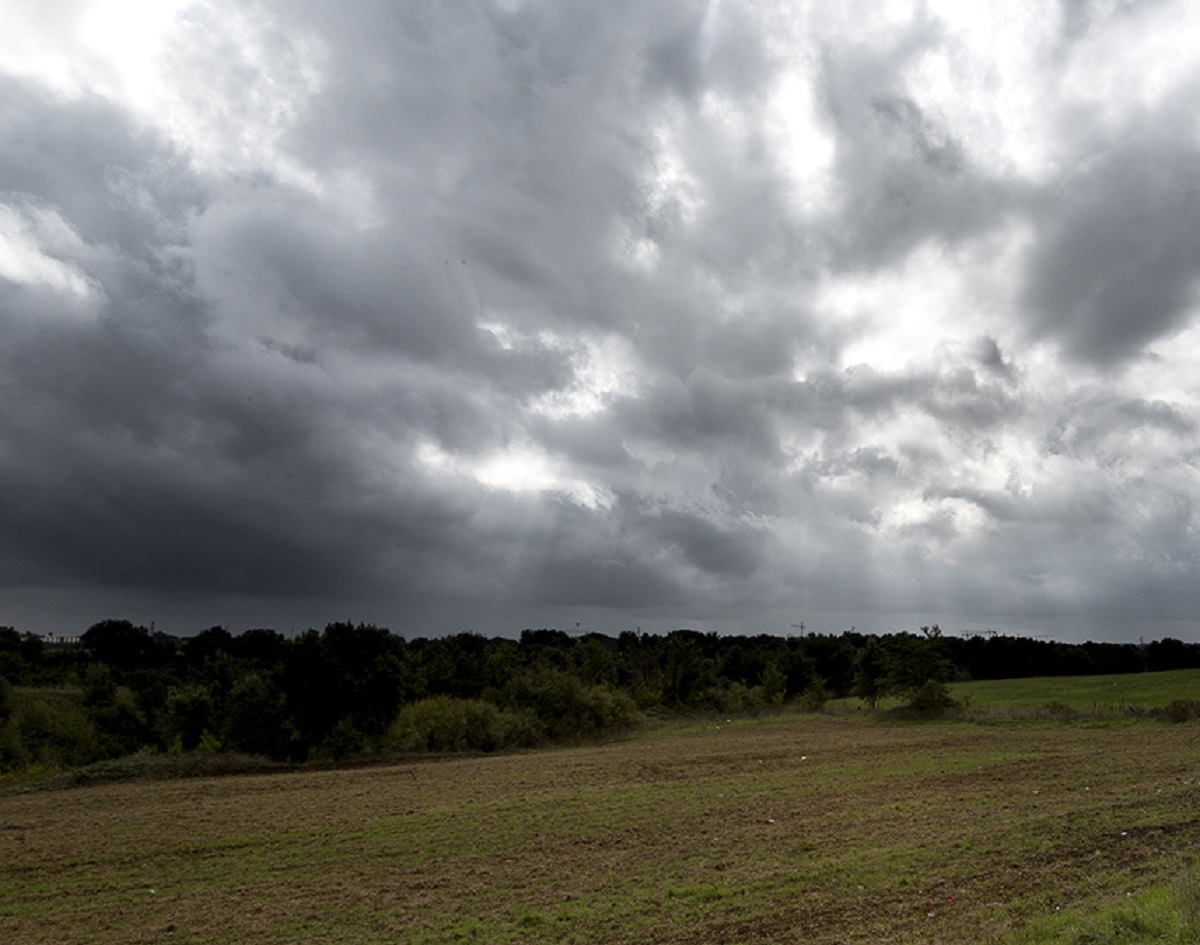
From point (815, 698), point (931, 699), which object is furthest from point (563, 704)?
point (815, 698)

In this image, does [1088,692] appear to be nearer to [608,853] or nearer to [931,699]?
[931,699]

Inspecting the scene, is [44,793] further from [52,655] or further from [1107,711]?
[52,655]

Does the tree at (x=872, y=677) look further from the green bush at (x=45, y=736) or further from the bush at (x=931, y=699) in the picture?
the green bush at (x=45, y=736)

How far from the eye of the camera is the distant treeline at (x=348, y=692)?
133 feet

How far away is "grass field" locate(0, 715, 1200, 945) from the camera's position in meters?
12.5

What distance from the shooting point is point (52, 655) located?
277ft

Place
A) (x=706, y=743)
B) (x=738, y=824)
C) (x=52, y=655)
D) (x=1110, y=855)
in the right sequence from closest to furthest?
(x=1110, y=855) → (x=738, y=824) → (x=706, y=743) → (x=52, y=655)

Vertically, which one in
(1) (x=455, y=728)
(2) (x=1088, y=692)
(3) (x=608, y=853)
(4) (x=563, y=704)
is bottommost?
(3) (x=608, y=853)

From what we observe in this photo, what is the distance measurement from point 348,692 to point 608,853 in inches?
1037

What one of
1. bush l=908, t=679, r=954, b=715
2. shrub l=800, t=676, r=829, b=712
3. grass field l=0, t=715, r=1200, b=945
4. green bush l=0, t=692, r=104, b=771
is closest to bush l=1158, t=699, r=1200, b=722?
bush l=908, t=679, r=954, b=715

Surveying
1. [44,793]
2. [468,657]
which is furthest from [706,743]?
[44,793]

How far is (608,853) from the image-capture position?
689 inches

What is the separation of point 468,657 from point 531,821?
3886cm

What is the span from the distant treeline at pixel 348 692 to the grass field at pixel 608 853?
361 inches
